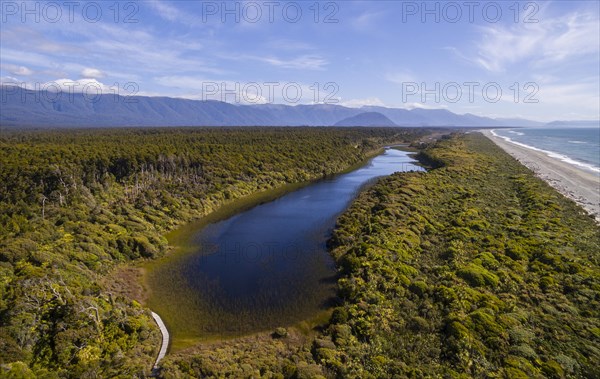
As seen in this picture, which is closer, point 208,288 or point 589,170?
point 208,288

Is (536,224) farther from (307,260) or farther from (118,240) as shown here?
(118,240)

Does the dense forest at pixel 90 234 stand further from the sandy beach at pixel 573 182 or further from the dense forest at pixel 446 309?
A: the sandy beach at pixel 573 182

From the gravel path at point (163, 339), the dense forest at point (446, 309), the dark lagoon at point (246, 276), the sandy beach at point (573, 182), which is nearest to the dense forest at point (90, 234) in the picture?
the gravel path at point (163, 339)

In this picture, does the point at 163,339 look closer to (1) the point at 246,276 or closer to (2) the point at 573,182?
(1) the point at 246,276

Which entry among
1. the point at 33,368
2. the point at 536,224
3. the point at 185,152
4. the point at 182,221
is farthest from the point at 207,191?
the point at 536,224

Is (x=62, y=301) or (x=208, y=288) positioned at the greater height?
(x=62, y=301)
